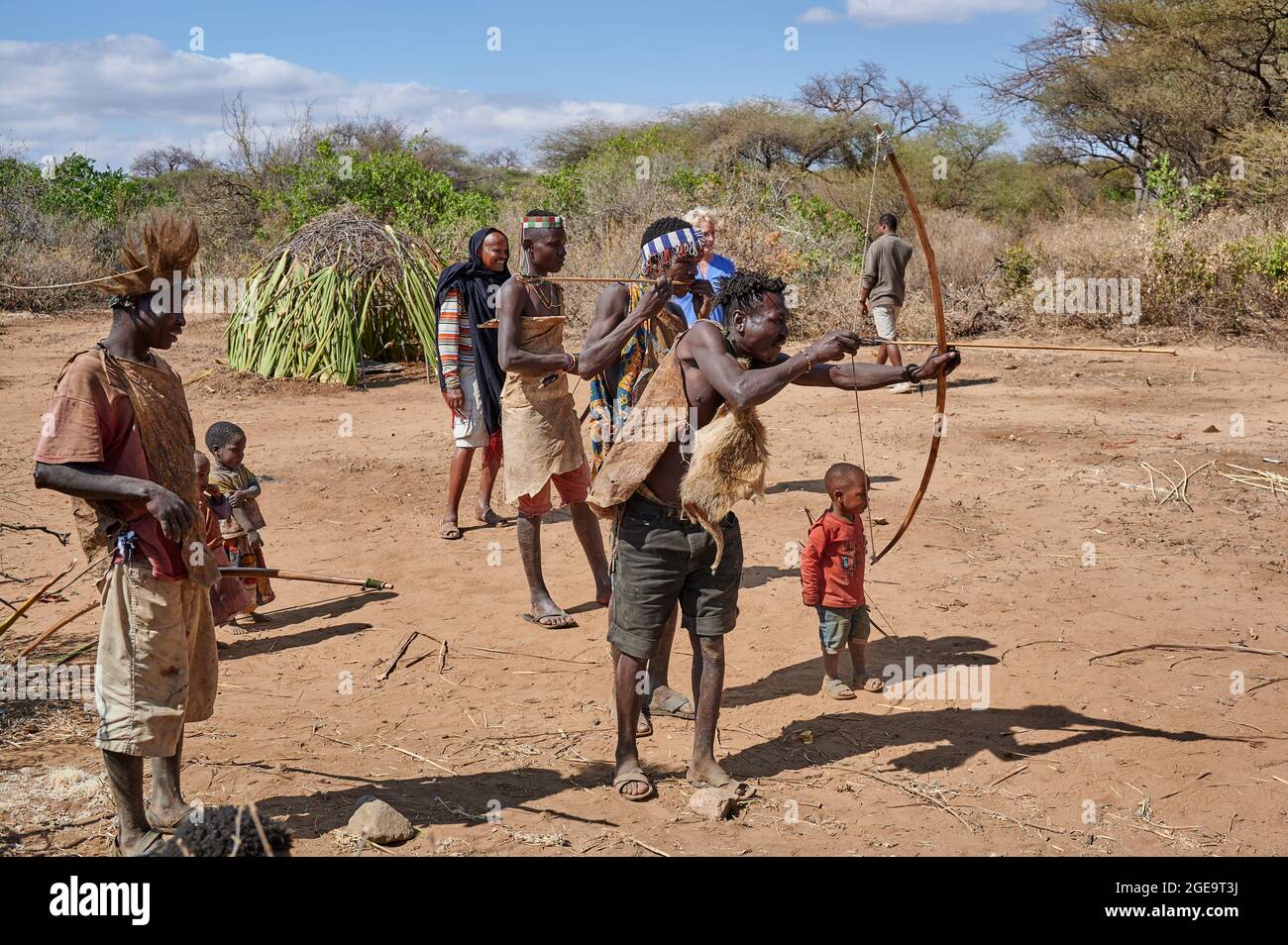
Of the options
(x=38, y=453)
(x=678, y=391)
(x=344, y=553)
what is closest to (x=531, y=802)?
(x=678, y=391)

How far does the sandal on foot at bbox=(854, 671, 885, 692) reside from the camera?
4875 millimetres

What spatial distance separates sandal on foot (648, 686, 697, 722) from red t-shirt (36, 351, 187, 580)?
2038 millimetres

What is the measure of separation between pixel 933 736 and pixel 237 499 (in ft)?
11.4

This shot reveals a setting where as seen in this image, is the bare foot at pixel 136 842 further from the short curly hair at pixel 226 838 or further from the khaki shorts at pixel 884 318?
the khaki shorts at pixel 884 318

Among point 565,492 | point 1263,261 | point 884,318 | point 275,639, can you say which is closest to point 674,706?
point 565,492

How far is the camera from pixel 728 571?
3936 millimetres

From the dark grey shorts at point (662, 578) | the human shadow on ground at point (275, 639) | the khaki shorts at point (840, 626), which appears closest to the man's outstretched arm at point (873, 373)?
the dark grey shorts at point (662, 578)

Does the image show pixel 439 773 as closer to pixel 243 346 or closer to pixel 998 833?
pixel 998 833

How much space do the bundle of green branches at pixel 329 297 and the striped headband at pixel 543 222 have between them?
800cm

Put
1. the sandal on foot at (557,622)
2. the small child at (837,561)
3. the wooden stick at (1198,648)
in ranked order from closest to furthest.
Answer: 1. the small child at (837,561)
2. the wooden stick at (1198,648)
3. the sandal on foot at (557,622)

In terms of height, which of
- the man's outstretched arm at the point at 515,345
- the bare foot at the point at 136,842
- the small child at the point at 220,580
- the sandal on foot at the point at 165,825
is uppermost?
the man's outstretched arm at the point at 515,345

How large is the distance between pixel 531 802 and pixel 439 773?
0.44m

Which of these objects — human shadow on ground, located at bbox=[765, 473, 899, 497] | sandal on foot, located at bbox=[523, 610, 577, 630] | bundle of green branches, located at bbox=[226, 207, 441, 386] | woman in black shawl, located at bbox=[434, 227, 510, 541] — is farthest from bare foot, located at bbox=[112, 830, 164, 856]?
bundle of green branches, located at bbox=[226, 207, 441, 386]

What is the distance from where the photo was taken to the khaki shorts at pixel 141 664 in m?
3.30
